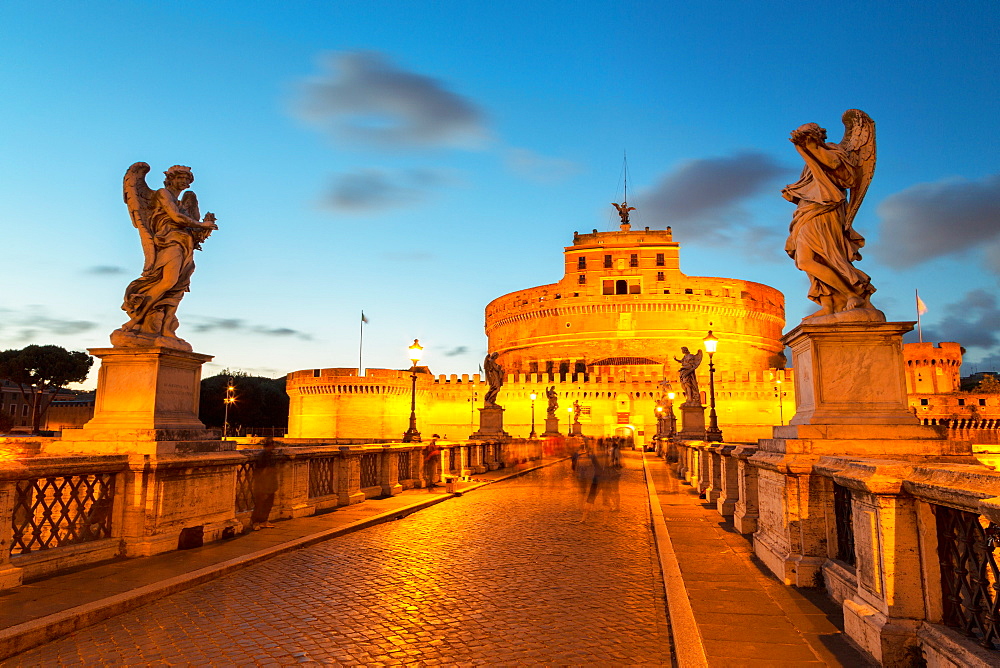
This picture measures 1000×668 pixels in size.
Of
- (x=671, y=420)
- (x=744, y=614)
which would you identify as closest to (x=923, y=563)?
(x=744, y=614)

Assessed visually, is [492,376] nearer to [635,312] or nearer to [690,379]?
[690,379]

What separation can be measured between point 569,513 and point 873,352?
23.0 feet

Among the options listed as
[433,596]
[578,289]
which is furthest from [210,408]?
[433,596]

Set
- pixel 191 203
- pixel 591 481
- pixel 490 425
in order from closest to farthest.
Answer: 1. pixel 191 203
2. pixel 591 481
3. pixel 490 425

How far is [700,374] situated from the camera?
6975 cm

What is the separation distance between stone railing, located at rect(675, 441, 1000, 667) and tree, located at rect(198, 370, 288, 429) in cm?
7791

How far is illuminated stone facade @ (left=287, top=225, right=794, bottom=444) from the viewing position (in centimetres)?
6662

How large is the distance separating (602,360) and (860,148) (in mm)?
76210

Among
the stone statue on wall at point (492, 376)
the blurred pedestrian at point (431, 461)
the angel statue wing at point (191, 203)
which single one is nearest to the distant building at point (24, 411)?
the stone statue on wall at point (492, 376)

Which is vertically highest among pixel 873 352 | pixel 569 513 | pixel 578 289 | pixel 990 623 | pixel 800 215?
pixel 578 289

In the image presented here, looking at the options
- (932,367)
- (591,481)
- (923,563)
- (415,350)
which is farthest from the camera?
(932,367)

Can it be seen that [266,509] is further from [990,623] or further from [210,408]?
[210,408]

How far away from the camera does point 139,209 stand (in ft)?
25.3

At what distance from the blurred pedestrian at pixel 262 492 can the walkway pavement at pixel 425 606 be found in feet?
1.18
